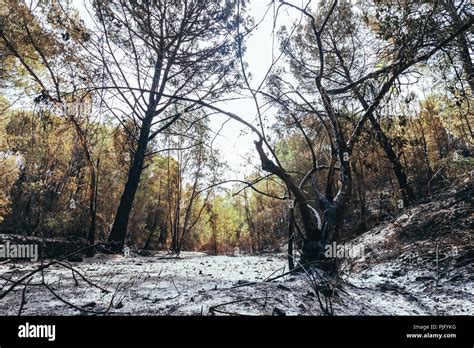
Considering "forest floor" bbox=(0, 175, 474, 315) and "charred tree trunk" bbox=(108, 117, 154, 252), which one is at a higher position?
"charred tree trunk" bbox=(108, 117, 154, 252)

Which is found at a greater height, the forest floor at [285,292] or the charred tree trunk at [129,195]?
the charred tree trunk at [129,195]

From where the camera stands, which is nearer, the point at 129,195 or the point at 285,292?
the point at 285,292

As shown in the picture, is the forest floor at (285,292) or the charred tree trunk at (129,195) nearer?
the forest floor at (285,292)

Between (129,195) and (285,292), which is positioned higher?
(129,195)

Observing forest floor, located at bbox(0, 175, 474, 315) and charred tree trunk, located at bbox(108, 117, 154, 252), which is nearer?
forest floor, located at bbox(0, 175, 474, 315)

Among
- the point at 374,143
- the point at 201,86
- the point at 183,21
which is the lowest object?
the point at 374,143
